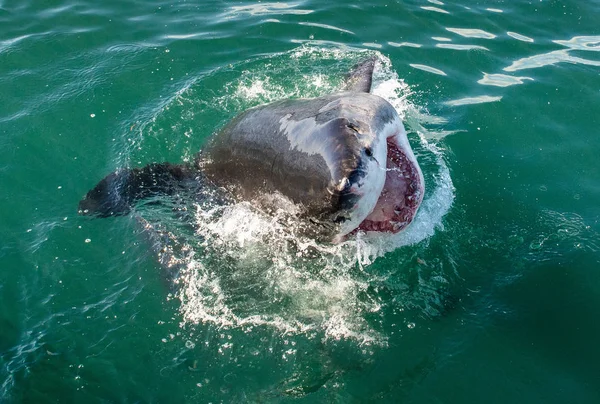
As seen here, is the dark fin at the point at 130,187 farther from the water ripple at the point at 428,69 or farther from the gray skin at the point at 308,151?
the water ripple at the point at 428,69

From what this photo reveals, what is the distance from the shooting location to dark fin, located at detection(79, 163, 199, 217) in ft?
23.8

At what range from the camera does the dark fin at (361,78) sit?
7844 millimetres

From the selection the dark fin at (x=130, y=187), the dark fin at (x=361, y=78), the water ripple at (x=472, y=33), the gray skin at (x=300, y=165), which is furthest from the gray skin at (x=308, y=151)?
the water ripple at (x=472, y=33)

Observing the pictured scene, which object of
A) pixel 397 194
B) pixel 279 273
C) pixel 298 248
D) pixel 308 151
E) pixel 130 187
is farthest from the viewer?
pixel 130 187

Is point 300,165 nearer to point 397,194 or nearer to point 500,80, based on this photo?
point 397,194

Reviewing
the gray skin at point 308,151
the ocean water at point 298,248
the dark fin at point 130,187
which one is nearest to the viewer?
the gray skin at point 308,151

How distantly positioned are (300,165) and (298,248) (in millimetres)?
1132

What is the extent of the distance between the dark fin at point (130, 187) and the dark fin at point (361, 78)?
259 cm

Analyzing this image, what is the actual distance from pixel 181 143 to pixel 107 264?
254 centimetres

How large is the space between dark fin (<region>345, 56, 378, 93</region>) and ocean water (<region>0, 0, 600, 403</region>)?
0.46 m

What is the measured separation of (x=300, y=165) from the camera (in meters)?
4.96

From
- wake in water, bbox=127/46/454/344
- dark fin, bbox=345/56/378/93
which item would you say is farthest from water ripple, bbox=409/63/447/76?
wake in water, bbox=127/46/454/344

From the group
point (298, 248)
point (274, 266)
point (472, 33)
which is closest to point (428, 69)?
point (472, 33)

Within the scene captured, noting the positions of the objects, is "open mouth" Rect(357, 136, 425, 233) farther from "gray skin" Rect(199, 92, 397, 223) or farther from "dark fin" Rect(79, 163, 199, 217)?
"dark fin" Rect(79, 163, 199, 217)
